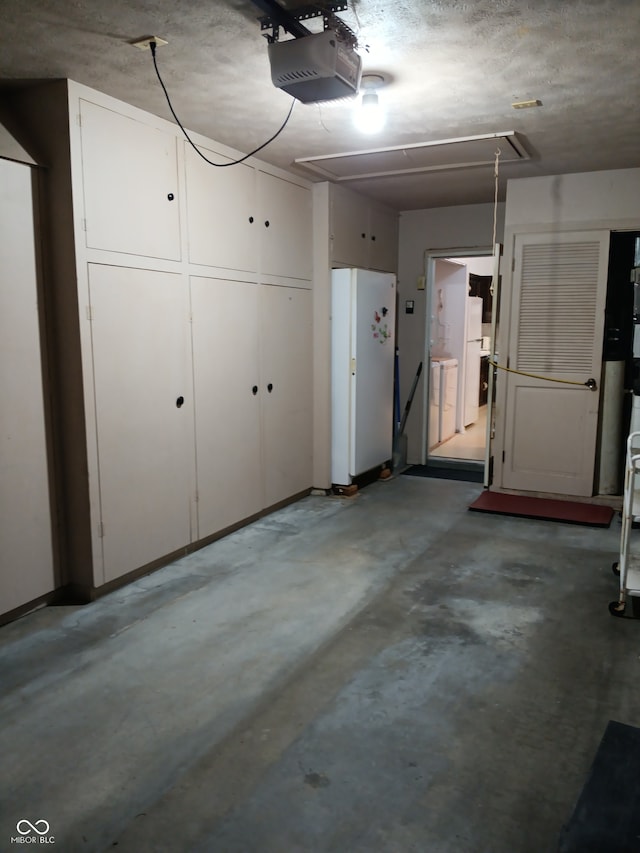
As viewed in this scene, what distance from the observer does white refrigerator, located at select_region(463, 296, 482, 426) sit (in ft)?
25.7

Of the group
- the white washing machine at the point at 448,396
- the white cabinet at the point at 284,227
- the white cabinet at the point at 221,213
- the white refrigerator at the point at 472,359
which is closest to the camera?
the white cabinet at the point at 221,213

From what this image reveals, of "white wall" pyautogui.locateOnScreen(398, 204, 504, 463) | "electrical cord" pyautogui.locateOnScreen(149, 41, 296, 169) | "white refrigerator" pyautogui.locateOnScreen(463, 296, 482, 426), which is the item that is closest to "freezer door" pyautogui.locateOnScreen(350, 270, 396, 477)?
"white wall" pyautogui.locateOnScreen(398, 204, 504, 463)

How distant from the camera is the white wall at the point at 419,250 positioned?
590cm

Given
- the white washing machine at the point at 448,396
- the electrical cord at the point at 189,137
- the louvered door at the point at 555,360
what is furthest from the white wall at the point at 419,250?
the electrical cord at the point at 189,137

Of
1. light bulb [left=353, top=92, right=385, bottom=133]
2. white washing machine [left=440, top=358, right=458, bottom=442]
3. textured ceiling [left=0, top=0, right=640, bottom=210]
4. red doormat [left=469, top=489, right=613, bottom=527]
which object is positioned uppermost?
textured ceiling [left=0, top=0, right=640, bottom=210]

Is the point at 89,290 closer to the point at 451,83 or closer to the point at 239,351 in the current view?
the point at 239,351

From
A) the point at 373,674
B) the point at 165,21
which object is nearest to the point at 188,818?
the point at 373,674

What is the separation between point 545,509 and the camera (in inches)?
190

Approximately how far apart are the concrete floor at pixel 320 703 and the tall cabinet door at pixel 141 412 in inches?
11.6

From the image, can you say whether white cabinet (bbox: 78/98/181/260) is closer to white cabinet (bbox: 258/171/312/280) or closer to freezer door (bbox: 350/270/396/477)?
white cabinet (bbox: 258/171/312/280)

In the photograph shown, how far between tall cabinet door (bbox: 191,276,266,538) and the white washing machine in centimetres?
301

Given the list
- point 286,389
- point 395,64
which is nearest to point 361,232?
point 286,389

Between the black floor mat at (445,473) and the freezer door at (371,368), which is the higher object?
the freezer door at (371,368)

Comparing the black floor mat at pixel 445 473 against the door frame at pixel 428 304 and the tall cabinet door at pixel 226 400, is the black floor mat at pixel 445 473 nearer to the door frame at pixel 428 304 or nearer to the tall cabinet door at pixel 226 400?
the door frame at pixel 428 304
